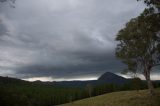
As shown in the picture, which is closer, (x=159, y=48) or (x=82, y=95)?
(x=159, y=48)

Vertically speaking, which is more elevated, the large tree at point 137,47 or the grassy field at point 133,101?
the large tree at point 137,47

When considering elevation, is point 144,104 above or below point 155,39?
below

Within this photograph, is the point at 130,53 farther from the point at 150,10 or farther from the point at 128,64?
the point at 150,10

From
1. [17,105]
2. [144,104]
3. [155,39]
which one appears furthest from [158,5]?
[155,39]

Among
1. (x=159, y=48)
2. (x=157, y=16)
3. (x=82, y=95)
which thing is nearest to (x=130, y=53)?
(x=159, y=48)

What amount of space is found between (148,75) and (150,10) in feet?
154

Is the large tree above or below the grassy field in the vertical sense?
above

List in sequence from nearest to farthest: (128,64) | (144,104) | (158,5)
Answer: (158,5) < (144,104) < (128,64)

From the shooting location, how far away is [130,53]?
74188 millimetres

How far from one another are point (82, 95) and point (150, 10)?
136041mm

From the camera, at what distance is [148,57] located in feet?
238

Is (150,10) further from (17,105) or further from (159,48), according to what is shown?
(159,48)

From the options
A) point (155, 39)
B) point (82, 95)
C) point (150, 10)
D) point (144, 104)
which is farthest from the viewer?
point (82, 95)

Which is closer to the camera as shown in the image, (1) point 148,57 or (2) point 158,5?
(2) point 158,5
